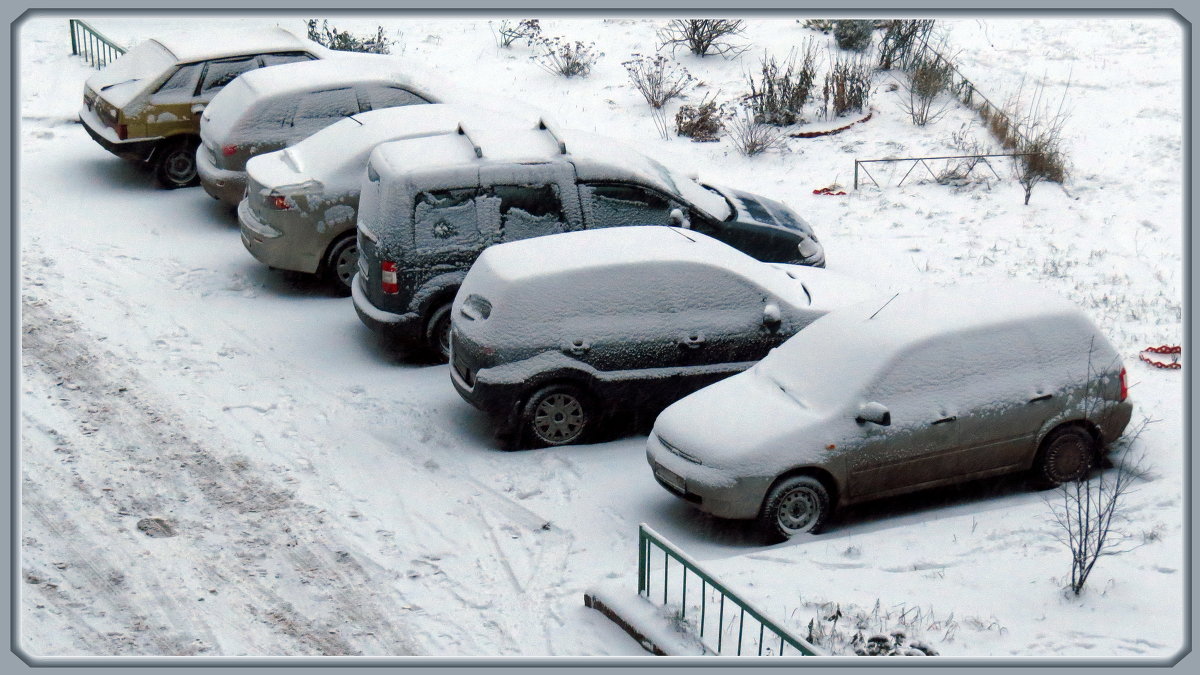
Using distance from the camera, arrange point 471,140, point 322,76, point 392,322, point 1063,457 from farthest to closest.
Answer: point 322,76, point 471,140, point 392,322, point 1063,457

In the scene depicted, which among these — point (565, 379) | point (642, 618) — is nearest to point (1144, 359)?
point (565, 379)

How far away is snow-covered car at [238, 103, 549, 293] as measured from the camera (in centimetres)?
1271

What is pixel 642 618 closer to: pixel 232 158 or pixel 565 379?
pixel 565 379

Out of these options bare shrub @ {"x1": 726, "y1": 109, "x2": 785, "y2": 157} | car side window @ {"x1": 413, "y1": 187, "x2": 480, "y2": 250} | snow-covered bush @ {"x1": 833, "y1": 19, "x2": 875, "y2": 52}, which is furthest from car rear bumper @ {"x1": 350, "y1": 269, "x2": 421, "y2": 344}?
snow-covered bush @ {"x1": 833, "y1": 19, "x2": 875, "y2": 52}

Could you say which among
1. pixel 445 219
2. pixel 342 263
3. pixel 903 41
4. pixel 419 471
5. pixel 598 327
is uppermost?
pixel 903 41

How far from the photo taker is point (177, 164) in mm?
15805

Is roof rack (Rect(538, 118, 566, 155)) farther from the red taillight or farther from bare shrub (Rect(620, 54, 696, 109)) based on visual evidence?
bare shrub (Rect(620, 54, 696, 109))

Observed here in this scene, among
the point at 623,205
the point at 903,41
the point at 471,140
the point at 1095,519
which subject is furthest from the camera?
the point at 903,41

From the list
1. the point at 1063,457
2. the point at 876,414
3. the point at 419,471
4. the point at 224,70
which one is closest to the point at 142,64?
the point at 224,70

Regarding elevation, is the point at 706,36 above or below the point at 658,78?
above

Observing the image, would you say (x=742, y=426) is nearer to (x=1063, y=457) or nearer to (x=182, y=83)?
(x=1063, y=457)

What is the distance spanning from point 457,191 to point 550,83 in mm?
7597

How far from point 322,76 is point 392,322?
14.7 ft

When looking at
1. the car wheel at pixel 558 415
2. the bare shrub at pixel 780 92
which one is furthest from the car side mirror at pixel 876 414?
the bare shrub at pixel 780 92
